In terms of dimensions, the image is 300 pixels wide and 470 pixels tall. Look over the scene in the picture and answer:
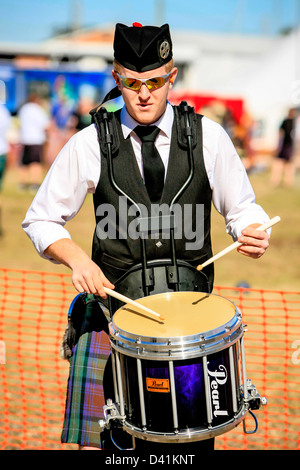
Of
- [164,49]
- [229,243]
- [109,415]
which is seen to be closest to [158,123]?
[164,49]

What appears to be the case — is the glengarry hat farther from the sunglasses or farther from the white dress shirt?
the white dress shirt

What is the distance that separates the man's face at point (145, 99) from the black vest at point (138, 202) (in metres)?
0.10

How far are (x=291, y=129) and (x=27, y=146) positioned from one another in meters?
A: 6.25

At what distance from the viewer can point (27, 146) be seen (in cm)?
1185

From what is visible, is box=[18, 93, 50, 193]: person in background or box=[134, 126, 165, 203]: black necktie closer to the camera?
box=[134, 126, 165, 203]: black necktie

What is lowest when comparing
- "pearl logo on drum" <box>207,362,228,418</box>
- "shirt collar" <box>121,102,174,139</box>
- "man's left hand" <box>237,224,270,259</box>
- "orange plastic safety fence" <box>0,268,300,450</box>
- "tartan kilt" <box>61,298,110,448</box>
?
"orange plastic safety fence" <box>0,268,300,450</box>

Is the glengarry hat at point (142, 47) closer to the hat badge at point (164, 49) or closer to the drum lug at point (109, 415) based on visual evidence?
the hat badge at point (164, 49)

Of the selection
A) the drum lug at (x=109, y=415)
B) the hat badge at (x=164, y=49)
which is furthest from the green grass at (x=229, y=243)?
the drum lug at (x=109, y=415)

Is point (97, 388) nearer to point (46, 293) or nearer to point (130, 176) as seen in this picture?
point (130, 176)

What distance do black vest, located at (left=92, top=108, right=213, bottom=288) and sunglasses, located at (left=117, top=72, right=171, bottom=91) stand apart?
0.18 meters

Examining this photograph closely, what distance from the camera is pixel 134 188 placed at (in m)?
2.28

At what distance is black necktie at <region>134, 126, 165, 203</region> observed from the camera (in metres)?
2.30

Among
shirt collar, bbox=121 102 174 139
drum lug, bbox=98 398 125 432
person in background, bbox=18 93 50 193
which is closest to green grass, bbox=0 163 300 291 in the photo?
person in background, bbox=18 93 50 193
